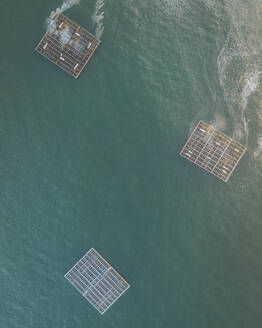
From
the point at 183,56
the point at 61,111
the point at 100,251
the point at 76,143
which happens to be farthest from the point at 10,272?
the point at 183,56

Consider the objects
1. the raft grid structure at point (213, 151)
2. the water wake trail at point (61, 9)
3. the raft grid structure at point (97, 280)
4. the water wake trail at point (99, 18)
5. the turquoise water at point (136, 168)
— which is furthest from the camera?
the water wake trail at point (61, 9)

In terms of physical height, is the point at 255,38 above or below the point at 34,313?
above

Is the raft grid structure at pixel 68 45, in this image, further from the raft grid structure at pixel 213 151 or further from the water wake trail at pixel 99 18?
the raft grid structure at pixel 213 151

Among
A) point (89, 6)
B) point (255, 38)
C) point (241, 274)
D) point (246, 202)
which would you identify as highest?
point (255, 38)

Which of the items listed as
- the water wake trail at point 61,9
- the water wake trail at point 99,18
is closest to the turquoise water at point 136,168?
the water wake trail at point 99,18

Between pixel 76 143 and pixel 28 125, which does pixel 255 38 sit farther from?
pixel 28 125

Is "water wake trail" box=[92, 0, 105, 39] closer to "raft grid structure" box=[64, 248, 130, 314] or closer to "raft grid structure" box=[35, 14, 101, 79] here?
"raft grid structure" box=[35, 14, 101, 79]

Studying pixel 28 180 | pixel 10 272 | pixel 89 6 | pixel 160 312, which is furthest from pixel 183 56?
pixel 10 272
